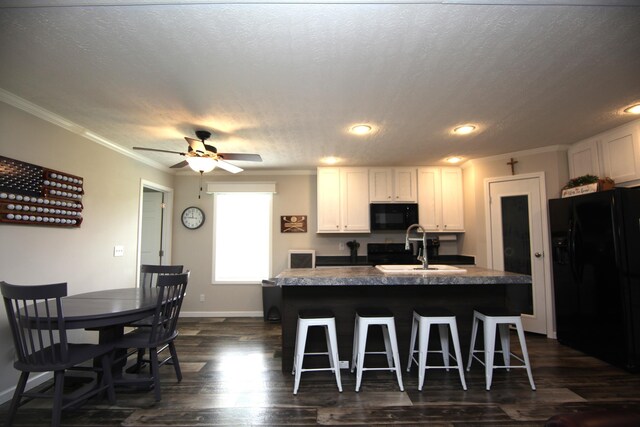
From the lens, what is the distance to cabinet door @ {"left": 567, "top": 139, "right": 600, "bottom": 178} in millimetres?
3395

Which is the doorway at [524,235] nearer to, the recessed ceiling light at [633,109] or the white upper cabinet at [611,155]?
the white upper cabinet at [611,155]

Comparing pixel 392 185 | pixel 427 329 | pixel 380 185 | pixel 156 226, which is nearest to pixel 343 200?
pixel 380 185

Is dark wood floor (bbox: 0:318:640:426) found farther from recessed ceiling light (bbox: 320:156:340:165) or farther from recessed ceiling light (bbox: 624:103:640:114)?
recessed ceiling light (bbox: 320:156:340:165)

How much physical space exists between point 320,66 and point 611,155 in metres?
3.37

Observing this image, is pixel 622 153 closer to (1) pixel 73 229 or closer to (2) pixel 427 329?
(2) pixel 427 329

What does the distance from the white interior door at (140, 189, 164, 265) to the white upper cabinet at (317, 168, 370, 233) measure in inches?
100

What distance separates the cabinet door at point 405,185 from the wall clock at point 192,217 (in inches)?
124

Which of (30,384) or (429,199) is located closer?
(30,384)

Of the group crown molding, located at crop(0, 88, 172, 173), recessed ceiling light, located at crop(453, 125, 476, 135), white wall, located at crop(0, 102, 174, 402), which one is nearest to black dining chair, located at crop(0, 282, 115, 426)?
white wall, located at crop(0, 102, 174, 402)

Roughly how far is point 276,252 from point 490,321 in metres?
3.26

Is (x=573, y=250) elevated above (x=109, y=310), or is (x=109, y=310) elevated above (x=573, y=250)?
(x=573, y=250)

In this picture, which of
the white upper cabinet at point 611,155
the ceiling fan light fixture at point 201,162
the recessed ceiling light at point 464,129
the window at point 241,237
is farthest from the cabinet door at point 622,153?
the window at point 241,237

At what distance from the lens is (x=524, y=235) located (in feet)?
12.9

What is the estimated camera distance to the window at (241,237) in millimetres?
4949
